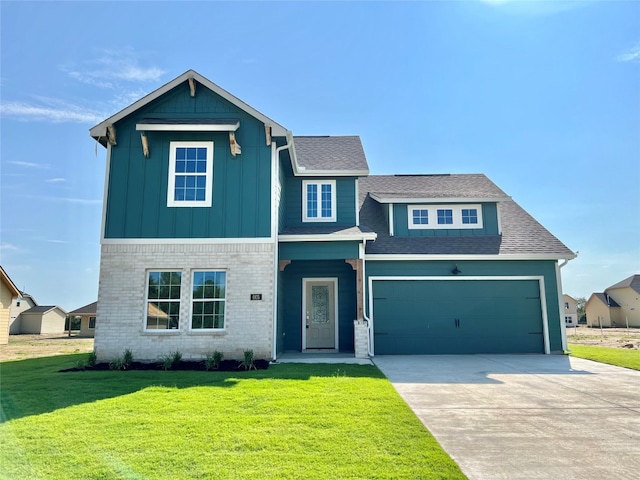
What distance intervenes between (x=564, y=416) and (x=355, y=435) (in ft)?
11.0

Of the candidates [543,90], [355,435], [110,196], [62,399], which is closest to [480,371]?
[355,435]

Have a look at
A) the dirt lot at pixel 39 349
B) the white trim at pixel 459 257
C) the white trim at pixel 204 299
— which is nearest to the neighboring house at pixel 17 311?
the dirt lot at pixel 39 349

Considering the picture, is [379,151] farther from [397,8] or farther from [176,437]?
[176,437]

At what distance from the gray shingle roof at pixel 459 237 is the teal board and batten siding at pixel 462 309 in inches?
19.8

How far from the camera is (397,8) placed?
1112 cm

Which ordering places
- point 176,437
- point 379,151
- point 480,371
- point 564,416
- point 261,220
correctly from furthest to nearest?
point 379,151 < point 261,220 < point 480,371 < point 564,416 < point 176,437

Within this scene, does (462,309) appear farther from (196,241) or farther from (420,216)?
(196,241)

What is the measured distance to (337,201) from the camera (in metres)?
13.6

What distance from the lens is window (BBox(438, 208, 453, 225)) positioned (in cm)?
1457

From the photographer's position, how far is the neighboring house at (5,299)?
2212 centimetres

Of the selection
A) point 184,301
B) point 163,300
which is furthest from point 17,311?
point 184,301

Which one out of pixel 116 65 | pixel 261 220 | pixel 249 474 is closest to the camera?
pixel 249 474

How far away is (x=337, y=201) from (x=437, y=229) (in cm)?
392

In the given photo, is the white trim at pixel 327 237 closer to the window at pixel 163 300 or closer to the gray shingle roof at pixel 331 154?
the gray shingle roof at pixel 331 154
